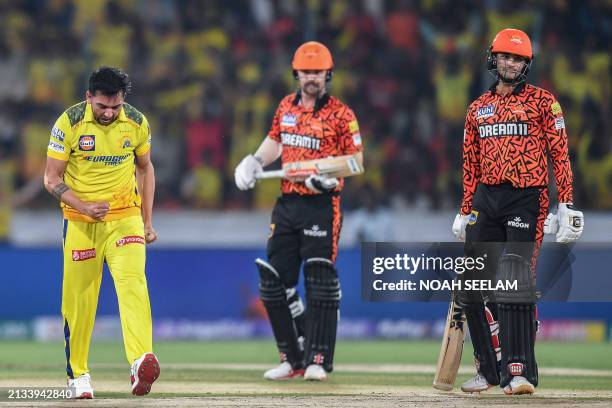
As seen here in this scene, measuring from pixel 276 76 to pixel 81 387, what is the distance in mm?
9890

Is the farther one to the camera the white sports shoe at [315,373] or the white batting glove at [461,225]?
the white sports shoe at [315,373]

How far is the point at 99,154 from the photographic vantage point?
→ 7.53 metres

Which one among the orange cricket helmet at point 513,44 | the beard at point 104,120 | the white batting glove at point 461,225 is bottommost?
the white batting glove at point 461,225

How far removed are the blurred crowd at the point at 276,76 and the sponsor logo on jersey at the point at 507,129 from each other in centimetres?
776

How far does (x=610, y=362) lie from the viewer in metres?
11.3

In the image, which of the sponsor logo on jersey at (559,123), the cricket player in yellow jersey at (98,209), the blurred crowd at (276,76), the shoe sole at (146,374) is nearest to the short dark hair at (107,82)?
the cricket player in yellow jersey at (98,209)

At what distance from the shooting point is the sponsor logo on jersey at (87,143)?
24.5ft

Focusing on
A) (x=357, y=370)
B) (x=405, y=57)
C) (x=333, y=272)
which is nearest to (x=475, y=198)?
(x=333, y=272)

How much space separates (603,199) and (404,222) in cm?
262

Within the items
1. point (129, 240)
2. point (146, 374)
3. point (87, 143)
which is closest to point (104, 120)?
point (87, 143)

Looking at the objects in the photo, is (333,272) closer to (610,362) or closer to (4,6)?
(610,362)

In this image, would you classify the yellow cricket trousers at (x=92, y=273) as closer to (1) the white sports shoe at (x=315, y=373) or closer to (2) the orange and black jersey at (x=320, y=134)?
(1) the white sports shoe at (x=315, y=373)

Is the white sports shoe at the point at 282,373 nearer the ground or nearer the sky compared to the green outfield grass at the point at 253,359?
nearer the sky

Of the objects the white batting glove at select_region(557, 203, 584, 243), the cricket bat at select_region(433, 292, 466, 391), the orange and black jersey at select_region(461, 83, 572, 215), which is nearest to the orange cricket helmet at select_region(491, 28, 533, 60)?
the orange and black jersey at select_region(461, 83, 572, 215)
